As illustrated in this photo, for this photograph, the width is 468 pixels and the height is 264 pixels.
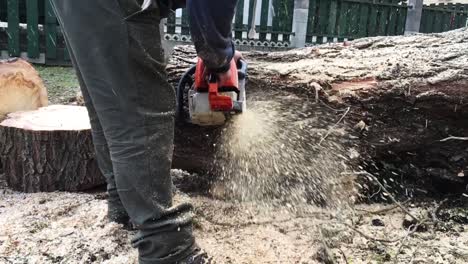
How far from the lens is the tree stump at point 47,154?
2.23 m

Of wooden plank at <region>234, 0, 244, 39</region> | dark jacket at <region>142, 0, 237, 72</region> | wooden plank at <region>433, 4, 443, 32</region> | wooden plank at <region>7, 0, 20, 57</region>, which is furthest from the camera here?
wooden plank at <region>433, 4, 443, 32</region>

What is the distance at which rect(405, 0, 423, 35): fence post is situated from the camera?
30.7ft

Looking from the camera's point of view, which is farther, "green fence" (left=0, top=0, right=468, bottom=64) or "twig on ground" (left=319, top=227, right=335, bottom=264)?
"green fence" (left=0, top=0, right=468, bottom=64)

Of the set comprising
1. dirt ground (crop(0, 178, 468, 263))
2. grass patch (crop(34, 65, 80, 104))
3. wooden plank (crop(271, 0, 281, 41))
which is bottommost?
dirt ground (crop(0, 178, 468, 263))

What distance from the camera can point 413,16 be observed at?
30.7ft

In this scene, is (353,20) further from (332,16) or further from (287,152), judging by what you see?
(287,152)

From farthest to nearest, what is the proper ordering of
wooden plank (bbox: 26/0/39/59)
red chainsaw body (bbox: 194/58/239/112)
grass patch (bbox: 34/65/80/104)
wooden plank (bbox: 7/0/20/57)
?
wooden plank (bbox: 26/0/39/59)
wooden plank (bbox: 7/0/20/57)
grass patch (bbox: 34/65/80/104)
red chainsaw body (bbox: 194/58/239/112)

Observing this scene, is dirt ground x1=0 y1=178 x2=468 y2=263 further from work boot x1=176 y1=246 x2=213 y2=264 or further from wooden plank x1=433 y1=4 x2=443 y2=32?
wooden plank x1=433 y1=4 x2=443 y2=32

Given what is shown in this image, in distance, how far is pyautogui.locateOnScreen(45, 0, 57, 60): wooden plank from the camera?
6.27 meters

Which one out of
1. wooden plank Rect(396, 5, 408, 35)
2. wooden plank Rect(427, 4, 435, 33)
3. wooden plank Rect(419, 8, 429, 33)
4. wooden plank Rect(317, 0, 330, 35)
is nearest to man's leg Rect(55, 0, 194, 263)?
wooden plank Rect(317, 0, 330, 35)

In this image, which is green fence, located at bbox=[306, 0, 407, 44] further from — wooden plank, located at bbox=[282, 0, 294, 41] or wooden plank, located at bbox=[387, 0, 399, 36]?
wooden plank, located at bbox=[282, 0, 294, 41]

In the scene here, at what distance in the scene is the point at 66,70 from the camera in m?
6.18

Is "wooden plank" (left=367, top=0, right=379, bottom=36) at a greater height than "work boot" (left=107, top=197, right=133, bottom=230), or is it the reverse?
"wooden plank" (left=367, top=0, right=379, bottom=36)

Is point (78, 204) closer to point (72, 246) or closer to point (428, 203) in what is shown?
point (72, 246)
